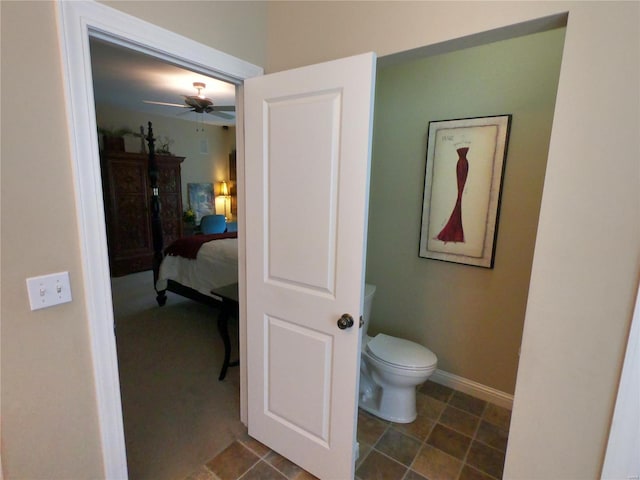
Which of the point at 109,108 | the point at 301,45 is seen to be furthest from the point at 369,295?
the point at 109,108

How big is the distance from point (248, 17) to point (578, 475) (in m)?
2.30

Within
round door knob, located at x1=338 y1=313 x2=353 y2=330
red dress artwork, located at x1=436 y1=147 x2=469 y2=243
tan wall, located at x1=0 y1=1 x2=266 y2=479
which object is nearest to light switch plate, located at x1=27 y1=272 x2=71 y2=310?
tan wall, located at x1=0 y1=1 x2=266 y2=479

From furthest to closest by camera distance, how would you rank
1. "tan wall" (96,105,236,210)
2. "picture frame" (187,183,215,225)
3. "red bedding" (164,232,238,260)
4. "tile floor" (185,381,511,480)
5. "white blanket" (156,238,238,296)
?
"picture frame" (187,183,215,225)
"tan wall" (96,105,236,210)
"red bedding" (164,232,238,260)
"white blanket" (156,238,238,296)
"tile floor" (185,381,511,480)

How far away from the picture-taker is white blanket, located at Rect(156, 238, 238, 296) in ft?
10.8

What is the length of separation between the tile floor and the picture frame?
4787 mm

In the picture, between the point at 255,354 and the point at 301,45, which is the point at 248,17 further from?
the point at 255,354

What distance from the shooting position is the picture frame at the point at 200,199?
595 centimetres

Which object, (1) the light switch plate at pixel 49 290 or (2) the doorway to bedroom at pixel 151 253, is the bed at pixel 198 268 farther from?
(1) the light switch plate at pixel 49 290

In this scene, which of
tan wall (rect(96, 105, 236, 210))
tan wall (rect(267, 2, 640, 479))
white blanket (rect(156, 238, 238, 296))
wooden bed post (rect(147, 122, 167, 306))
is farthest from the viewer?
tan wall (rect(96, 105, 236, 210))

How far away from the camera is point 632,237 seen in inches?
38.9

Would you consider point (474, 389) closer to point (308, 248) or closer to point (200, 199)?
point (308, 248)

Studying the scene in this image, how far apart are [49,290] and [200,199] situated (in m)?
5.24

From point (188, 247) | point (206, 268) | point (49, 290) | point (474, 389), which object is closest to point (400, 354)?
point (474, 389)

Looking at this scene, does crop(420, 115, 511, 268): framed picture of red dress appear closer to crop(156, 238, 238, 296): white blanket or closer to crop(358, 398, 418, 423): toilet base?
crop(358, 398, 418, 423): toilet base
